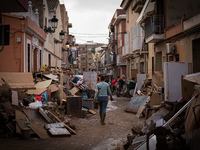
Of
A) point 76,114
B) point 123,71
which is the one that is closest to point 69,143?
point 76,114

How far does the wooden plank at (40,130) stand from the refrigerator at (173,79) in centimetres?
434

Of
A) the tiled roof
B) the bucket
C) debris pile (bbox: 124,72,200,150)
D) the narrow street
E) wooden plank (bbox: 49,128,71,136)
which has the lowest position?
the narrow street

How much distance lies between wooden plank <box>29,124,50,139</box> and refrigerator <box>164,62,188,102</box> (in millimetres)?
4344

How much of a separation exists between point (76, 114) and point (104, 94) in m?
1.83

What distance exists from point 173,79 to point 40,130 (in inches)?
189

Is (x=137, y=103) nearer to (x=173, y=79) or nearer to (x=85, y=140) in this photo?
(x=173, y=79)

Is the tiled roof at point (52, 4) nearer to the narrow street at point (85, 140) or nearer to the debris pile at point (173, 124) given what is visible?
the debris pile at point (173, 124)

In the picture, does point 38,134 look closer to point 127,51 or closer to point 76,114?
point 76,114

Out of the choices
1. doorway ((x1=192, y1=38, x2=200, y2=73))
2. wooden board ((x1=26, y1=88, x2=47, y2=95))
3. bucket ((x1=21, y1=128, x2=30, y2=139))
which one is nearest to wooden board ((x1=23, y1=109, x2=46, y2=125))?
bucket ((x1=21, y1=128, x2=30, y2=139))

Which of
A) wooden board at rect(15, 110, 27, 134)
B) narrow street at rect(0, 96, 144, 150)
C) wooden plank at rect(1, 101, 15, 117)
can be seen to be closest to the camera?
narrow street at rect(0, 96, 144, 150)

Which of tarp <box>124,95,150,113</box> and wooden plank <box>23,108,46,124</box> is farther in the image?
tarp <box>124,95,150,113</box>

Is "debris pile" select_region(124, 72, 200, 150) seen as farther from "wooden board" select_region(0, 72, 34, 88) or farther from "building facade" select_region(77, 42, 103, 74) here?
"building facade" select_region(77, 42, 103, 74)

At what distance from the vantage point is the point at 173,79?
850 cm

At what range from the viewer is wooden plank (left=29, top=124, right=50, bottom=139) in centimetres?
679
